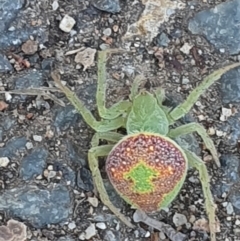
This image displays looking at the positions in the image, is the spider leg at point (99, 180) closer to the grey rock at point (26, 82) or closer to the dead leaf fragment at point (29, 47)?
the grey rock at point (26, 82)

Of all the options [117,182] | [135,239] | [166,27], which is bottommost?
[135,239]

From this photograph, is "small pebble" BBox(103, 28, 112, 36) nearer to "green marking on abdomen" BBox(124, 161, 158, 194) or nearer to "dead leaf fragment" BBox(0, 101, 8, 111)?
"dead leaf fragment" BBox(0, 101, 8, 111)

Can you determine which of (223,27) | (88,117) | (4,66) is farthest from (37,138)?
(223,27)

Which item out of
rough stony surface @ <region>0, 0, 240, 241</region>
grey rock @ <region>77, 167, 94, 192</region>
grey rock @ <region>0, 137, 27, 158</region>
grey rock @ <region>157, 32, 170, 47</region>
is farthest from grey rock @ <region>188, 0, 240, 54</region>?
grey rock @ <region>0, 137, 27, 158</region>

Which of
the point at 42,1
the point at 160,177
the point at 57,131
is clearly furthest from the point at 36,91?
the point at 160,177

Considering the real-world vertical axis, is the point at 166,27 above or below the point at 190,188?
above

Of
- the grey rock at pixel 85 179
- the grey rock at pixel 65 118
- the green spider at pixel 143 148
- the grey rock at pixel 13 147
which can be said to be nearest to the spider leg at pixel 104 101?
the green spider at pixel 143 148

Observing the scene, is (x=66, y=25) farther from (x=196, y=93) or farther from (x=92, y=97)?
(x=196, y=93)

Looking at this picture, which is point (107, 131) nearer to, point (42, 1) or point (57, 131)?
point (57, 131)
